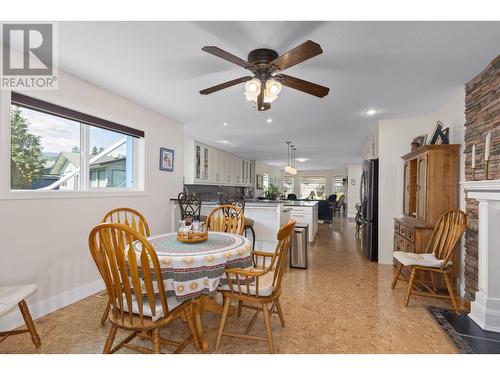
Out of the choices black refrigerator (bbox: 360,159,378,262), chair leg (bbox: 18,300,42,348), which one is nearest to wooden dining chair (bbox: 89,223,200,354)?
chair leg (bbox: 18,300,42,348)

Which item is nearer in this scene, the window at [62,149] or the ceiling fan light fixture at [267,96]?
the ceiling fan light fixture at [267,96]

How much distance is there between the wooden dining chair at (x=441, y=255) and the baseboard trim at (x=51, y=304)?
324 cm

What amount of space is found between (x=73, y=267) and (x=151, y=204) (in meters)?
1.23

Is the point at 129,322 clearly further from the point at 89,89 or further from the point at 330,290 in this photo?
the point at 89,89

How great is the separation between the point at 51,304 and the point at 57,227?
70 cm

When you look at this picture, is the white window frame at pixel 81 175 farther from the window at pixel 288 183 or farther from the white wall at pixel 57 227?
the window at pixel 288 183

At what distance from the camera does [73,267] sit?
99.2 inches

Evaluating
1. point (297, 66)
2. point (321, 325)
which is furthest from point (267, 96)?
point (321, 325)

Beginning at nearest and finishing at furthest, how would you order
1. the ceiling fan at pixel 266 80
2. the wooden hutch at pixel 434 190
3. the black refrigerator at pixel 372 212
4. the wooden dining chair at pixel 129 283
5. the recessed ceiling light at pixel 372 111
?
the wooden dining chair at pixel 129 283 < the ceiling fan at pixel 266 80 < the wooden hutch at pixel 434 190 < the recessed ceiling light at pixel 372 111 < the black refrigerator at pixel 372 212

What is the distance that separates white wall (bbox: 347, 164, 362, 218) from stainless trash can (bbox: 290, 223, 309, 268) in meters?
7.52

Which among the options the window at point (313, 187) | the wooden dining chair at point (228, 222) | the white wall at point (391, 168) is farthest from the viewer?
the window at point (313, 187)

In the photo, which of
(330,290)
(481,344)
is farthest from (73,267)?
(481,344)

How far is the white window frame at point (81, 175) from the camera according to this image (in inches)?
76.7

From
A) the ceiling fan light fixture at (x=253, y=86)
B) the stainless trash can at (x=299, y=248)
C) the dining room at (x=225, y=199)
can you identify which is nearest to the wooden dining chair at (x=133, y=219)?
the dining room at (x=225, y=199)
